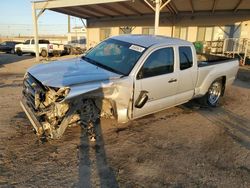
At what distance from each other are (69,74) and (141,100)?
1488 mm

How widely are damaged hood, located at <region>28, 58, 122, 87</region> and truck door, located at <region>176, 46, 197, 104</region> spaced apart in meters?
1.81

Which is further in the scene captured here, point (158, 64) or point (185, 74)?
point (185, 74)

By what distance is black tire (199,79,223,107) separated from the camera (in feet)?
22.0

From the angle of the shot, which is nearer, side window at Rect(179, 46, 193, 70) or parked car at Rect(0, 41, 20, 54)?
side window at Rect(179, 46, 193, 70)

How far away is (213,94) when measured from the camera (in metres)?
7.05

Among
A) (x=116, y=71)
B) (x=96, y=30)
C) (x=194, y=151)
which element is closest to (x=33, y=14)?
(x=96, y=30)

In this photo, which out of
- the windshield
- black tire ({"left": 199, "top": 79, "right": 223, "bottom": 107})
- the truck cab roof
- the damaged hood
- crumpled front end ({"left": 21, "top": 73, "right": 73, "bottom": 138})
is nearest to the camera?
crumpled front end ({"left": 21, "top": 73, "right": 73, "bottom": 138})

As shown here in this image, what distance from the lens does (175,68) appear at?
17.2 ft

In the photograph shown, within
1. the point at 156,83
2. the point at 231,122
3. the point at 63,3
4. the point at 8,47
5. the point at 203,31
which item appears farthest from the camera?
the point at 8,47

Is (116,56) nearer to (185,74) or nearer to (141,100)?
(141,100)

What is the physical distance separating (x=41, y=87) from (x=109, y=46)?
2.11 metres

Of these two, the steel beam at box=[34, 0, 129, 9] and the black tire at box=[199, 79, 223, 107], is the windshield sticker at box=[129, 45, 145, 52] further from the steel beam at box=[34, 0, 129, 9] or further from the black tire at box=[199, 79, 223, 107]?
the steel beam at box=[34, 0, 129, 9]

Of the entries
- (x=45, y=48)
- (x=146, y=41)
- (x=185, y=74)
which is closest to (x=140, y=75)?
(x=146, y=41)

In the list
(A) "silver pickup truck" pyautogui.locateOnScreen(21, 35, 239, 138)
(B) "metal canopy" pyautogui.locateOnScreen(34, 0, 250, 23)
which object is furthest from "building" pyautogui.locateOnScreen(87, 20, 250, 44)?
(A) "silver pickup truck" pyautogui.locateOnScreen(21, 35, 239, 138)
